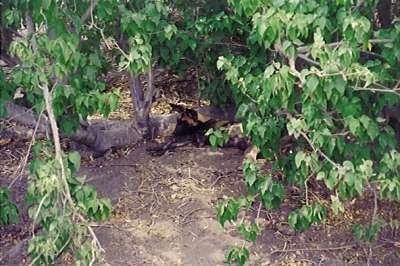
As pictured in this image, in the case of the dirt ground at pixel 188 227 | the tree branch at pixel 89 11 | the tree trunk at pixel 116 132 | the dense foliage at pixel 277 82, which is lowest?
the dirt ground at pixel 188 227

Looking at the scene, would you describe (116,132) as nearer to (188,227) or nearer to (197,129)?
(197,129)

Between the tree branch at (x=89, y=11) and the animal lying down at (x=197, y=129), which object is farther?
the animal lying down at (x=197, y=129)

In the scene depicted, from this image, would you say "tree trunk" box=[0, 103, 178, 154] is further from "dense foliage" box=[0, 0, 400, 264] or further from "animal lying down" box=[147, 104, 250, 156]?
"dense foliage" box=[0, 0, 400, 264]

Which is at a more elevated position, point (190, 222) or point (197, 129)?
point (197, 129)

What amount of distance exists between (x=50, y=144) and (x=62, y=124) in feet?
0.89

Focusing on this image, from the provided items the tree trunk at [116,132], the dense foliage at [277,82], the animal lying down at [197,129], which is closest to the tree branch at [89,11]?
the dense foliage at [277,82]

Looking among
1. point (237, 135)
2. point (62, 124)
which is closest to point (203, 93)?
point (237, 135)

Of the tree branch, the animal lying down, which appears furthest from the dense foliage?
the animal lying down

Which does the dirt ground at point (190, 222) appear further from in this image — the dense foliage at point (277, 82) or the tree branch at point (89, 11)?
the tree branch at point (89, 11)

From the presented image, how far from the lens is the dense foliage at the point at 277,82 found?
3150mm

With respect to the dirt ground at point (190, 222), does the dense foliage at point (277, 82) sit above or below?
above

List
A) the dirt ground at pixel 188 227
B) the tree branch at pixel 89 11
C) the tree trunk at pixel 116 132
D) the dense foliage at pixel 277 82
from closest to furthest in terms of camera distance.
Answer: the dense foliage at pixel 277 82 → the tree branch at pixel 89 11 → the dirt ground at pixel 188 227 → the tree trunk at pixel 116 132

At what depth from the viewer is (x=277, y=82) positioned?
3.15 m

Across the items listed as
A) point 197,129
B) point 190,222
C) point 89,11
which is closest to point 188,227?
point 190,222
